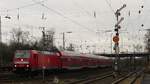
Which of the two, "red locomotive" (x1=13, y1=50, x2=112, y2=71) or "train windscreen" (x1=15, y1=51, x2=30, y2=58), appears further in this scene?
"train windscreen" (x1=15, y1=51, x2=30, y2=58)

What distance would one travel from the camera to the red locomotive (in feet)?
140

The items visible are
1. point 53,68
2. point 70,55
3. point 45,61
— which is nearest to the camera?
point 45,61

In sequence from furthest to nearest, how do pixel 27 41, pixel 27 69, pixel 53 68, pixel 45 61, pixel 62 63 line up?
pixel 27 41 < pixel 62 63 < pixel 53 68 < pixel 45 61 < pixel 27 69

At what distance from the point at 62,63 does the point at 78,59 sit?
9.36 metres

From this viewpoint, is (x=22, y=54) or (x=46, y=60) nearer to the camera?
(x=22, y=54)

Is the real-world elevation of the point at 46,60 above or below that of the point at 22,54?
below

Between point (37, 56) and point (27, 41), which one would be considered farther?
point (27, 41)

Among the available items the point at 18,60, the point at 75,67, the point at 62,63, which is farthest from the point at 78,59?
the point at 18,60

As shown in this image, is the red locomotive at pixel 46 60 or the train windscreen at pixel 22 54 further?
the train windscreen at pixel 22 54

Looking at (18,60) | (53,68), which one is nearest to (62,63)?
(53,68)

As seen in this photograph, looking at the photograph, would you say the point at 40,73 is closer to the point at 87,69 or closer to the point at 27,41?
the point at 87,69

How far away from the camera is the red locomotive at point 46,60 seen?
4253 centimetres

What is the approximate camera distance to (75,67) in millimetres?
60938

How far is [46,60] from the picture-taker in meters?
47.4
